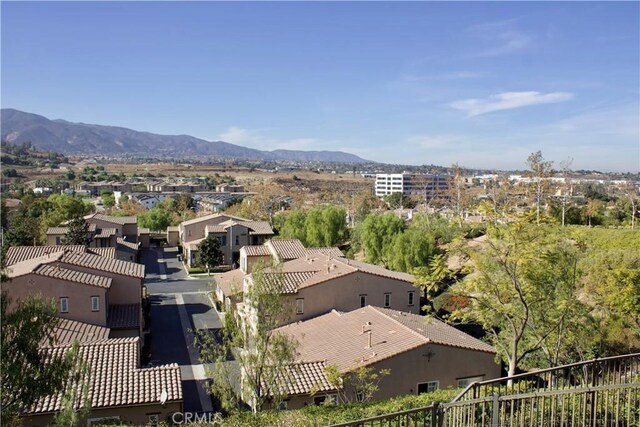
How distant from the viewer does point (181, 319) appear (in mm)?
28297

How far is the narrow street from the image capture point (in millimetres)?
19203

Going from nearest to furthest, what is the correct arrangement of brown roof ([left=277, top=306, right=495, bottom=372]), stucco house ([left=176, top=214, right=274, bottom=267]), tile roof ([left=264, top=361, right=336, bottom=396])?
tile roof ([left=264, top=361, right=336, bottom=396]), brown roof ([left=277, top=306, right=495, bottom=372]), stucco house ([left=176, top=214, right=274, bottom=267])

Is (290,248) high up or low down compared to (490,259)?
down

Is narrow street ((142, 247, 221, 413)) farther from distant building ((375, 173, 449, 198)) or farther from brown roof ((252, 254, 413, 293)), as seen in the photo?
distant building ((375, 173, 449, 198))

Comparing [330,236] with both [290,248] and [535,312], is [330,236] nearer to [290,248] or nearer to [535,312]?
[290,248]

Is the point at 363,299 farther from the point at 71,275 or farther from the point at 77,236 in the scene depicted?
the point at 77,236

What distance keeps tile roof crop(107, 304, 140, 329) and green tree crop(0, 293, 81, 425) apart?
13897 mm

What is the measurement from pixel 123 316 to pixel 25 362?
49.5 ft

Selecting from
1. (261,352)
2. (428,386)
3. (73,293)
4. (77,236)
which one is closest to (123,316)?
(73,293)

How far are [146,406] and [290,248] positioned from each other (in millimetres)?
20176

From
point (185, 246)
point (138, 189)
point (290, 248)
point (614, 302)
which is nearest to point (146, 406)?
point (614, 302)

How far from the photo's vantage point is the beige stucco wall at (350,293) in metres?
23.1

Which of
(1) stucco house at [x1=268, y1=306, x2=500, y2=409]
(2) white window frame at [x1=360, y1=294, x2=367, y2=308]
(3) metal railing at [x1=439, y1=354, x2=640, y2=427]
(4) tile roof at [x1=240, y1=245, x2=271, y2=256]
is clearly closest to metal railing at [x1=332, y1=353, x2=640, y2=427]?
(3) metal railing at [x1=439, y1=354, x2=640, y2=427]

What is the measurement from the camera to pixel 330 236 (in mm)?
44188
